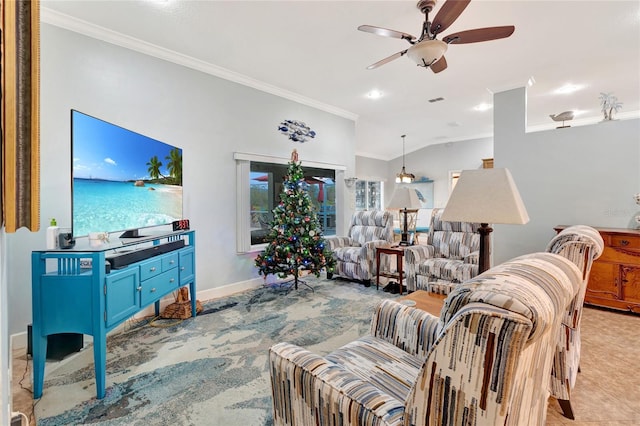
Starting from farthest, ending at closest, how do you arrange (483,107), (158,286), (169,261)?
(483,107) < (169,261) < (158,286)

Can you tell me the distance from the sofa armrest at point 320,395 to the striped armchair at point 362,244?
3.17 m

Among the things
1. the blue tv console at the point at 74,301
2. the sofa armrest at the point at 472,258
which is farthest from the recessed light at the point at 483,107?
the blue tv console at the point at 74,301

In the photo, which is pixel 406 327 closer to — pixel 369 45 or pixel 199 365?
pixel 199 365

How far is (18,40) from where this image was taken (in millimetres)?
758

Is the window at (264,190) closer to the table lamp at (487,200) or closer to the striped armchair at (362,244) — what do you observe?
the striped armchair at (362,244)

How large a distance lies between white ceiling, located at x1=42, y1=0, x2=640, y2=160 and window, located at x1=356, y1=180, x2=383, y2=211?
3503 millimetres

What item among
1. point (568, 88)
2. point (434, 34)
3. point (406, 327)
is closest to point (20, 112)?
A: point (406, 327)

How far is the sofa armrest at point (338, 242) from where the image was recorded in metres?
4.69

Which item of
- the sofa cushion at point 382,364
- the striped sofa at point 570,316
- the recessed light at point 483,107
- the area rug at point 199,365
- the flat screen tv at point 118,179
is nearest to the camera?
the sofa cushion at point 382,364

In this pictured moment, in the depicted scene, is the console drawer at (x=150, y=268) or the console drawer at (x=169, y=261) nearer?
the console drawer at (x=150, y=268)

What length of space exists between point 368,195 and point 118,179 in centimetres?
721

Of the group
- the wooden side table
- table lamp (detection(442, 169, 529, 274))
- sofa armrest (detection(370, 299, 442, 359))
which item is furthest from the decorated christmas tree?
table lamp (detection(442, 169, 529, 274))

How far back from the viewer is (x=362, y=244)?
4727mm

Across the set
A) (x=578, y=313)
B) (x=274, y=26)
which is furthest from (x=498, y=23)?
(x=578, y=313)
